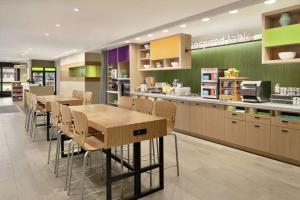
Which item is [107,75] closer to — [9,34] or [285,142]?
[9,34]

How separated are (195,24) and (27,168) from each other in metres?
3.82

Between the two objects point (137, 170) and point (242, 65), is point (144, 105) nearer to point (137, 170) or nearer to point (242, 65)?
point (137, 170)

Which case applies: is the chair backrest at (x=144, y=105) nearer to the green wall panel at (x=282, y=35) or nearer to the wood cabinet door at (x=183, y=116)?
the wood cabinet door at (x=183, y=116)

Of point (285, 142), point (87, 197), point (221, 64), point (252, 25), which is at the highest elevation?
point (252, 25)

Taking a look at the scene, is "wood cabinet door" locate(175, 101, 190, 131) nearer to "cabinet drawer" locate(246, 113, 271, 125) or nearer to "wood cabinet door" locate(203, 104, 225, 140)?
"wood cabinet door" locate(203, 104, 225, 140)

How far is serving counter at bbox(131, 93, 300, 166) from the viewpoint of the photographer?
11.6 feet

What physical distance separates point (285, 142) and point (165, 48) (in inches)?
141

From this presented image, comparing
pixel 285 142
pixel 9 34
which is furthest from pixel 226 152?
pixel 9 34

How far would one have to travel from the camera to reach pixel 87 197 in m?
2.64

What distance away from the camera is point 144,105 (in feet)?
12.6

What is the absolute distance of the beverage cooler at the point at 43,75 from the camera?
601 inches

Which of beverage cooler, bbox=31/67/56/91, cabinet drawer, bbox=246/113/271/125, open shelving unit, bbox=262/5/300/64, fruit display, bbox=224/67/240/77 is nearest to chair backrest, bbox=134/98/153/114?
cabinet drawer, bbox=246/113/271/125

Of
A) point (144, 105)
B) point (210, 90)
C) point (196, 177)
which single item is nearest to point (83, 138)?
point (144, 105)

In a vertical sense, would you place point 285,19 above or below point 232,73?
above
